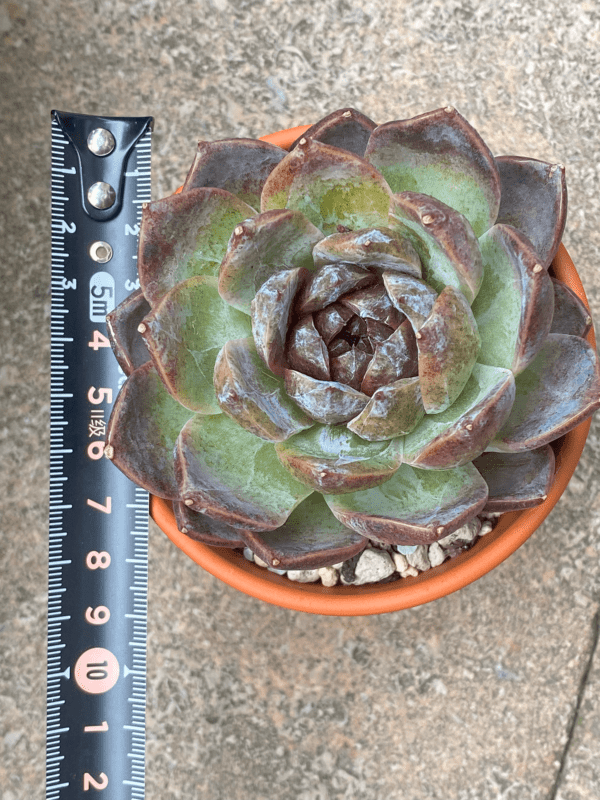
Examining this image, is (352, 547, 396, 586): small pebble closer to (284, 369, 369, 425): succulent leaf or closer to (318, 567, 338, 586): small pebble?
(318, 567, 338, 586): small pebble

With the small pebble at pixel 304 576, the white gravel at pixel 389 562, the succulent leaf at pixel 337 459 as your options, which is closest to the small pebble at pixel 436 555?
the white gravel at pixel 389 562

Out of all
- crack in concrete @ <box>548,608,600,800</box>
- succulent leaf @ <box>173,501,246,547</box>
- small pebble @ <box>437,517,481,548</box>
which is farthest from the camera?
crack in concrete @ <box>548,608,600,800</box>

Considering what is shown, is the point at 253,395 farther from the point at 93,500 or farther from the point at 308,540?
the point at 93,500

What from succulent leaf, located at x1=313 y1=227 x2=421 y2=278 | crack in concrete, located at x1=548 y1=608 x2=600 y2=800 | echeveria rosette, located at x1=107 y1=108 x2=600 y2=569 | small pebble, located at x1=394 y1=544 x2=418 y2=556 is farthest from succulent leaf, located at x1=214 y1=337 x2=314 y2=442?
crack in concrete, located at x1=548 y1=608 x2=600 y2=800

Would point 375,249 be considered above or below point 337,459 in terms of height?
above

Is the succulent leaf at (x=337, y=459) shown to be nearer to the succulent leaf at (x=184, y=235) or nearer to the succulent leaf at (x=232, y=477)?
the succulent leaf at (x=232, y=477)

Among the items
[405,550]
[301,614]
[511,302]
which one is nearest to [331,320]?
[511,302]

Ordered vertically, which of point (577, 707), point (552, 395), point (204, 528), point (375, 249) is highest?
point (375, 249)
